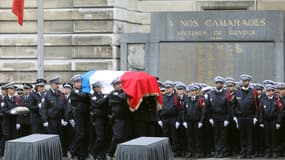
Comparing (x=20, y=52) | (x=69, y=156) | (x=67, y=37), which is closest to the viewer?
(x=69, y=156)

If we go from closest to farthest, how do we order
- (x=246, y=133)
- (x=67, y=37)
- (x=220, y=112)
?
(x=246, y=133)
(x=220, y=112)
(x=67, y=37)

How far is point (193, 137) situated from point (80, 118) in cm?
287

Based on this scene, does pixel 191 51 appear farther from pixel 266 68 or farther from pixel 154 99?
pixel 154 99

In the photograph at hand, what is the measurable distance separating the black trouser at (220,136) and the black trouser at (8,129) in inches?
184

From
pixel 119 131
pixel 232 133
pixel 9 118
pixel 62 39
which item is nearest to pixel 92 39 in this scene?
pixel 62 39

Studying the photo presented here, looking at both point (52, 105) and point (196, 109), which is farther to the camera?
point (196, 109)

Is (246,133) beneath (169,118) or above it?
beneath

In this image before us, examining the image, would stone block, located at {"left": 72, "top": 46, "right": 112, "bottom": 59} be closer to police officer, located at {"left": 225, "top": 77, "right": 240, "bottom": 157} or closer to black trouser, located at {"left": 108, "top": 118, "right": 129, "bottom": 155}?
police officer, located at {"left": 225, "top": 77, "right": 240, "bottom": 157}

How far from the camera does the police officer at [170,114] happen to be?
68.5 feet

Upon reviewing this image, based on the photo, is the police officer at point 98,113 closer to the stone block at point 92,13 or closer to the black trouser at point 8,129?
the black trouser at point 8,129

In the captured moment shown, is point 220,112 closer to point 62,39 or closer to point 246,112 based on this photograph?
point 246,112

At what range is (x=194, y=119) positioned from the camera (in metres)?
20.7

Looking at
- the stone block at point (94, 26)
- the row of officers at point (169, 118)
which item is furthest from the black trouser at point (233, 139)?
the stone block at point (94, 26)

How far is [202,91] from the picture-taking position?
69.7ft
